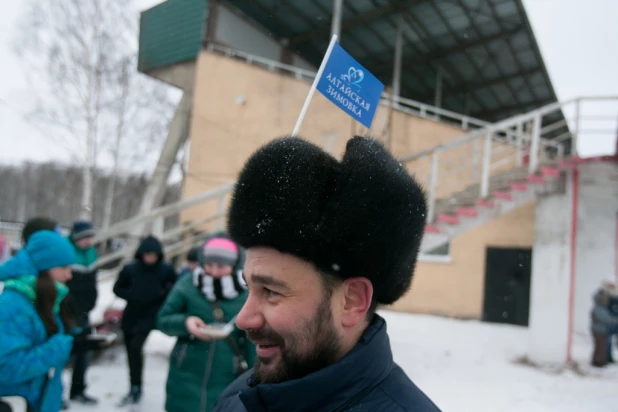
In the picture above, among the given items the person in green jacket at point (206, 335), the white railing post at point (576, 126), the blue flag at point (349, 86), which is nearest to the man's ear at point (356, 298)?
the blue flag at point (349, 86)

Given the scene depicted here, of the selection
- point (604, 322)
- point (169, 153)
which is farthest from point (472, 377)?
point (169, 153)

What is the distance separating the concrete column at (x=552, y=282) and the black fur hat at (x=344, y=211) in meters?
6.60

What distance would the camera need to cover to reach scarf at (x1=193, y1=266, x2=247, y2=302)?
2918mm

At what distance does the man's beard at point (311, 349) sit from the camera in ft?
3.43

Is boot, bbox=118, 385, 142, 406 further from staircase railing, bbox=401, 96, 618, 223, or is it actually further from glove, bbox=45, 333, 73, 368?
staircase railing, bbox=401, 96, 618, 223

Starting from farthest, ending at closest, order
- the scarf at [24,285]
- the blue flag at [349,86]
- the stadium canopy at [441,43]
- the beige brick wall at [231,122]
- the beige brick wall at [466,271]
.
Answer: the beige brick wall at [466,271] < the beige brick wall at [231,122] < the stadium canopy at [441,43] < the scarf at [24,285] < the blue flag at [349,86]

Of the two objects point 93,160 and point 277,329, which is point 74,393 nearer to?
point 277,329

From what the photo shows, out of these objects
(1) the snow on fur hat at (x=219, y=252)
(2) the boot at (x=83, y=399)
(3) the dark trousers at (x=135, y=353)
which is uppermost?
(1) the snow on fur hat at (x=219, y=252)

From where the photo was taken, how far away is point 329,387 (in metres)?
1.00

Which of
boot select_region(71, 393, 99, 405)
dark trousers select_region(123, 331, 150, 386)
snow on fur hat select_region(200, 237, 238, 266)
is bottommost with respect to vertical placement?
boot select_region(71, 393, 99, 405)

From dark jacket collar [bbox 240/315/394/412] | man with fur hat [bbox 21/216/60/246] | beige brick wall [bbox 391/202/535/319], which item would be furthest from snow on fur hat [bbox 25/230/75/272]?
beige brick wall [bbox 391/202/535/319]

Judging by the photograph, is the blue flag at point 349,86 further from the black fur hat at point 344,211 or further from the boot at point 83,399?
the boot at point 83,399

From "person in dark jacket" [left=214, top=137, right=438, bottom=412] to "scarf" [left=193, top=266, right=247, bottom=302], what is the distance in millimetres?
1808

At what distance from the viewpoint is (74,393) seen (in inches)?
172
